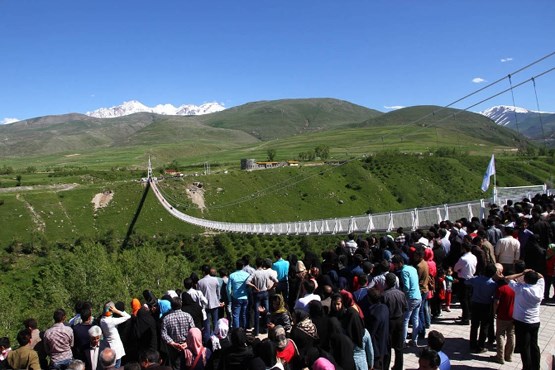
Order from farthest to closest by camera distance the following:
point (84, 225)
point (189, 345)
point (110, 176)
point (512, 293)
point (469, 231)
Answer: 1. point (110, 176)
2. point (84, 225)
3. point (469, 231)
4. point (512, 293)
5. point (189, 345)

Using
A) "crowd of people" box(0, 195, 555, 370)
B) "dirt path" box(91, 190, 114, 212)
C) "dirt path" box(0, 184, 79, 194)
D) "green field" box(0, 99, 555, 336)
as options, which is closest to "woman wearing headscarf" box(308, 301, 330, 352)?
"crowd of people" box(0, 195, 555, 370)

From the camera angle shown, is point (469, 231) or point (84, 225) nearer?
point (469, 231)

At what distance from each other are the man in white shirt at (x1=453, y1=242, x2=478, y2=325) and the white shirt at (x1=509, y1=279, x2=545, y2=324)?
174 cm

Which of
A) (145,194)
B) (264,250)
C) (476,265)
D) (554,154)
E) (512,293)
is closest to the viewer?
(512,293)

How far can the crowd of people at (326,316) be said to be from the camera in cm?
542

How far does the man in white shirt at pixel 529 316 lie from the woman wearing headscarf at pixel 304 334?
3.21 meters

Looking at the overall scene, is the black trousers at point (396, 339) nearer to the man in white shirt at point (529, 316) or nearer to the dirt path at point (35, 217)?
the man in white shirt at point (529, 316)

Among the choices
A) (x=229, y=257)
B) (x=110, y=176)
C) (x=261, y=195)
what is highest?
(x=110, y=176)

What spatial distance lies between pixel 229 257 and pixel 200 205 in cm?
2421

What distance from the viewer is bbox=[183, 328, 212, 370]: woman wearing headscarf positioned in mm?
5898

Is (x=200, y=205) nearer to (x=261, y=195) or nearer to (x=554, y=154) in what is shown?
(x=261, y=195)

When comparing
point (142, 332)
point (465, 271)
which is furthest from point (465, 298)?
point (142, 332)

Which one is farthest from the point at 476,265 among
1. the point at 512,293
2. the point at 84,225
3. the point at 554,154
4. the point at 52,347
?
the point at 554,154

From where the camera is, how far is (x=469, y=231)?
11.0m
